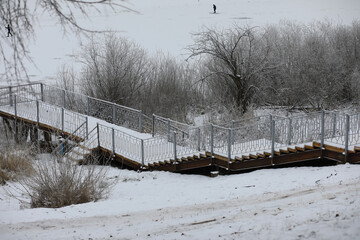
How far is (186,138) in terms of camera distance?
1986 centimetres

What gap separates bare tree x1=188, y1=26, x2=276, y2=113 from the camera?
105 ft

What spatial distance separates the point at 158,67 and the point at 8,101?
19.2m

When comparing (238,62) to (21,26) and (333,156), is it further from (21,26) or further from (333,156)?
(21,26)

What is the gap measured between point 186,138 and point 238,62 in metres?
15.9

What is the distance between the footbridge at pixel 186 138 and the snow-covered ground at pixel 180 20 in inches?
800

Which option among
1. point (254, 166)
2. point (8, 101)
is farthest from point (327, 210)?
point (8, 101)

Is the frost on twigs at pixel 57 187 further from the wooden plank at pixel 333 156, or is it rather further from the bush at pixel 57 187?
the wooden plank at pixel 333 156

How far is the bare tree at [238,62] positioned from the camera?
32.2 metres

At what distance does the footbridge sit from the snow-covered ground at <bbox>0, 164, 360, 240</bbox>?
2.09 ft

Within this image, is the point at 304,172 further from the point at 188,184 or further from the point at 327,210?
the point at 327,210

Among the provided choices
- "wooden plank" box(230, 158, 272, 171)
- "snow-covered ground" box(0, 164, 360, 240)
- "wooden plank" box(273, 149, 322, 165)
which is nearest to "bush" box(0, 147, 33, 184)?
"snow-covered ground" box(0, 164, 360, 240)

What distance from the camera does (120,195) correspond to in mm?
14547

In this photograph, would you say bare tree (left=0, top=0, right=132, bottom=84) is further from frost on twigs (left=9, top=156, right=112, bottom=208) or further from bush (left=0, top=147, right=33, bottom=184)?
bush (left=0, top=147, right=33, bottom=184)

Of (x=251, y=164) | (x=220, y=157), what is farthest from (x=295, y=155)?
(x=220, y=157)
